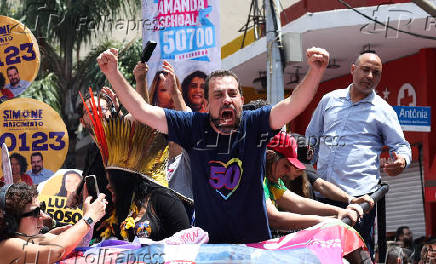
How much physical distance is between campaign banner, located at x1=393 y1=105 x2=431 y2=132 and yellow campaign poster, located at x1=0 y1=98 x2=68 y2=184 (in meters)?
6.47

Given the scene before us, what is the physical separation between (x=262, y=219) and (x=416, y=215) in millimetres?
13629

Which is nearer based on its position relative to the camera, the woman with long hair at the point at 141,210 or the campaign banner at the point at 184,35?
the woman with long hair at the point at 141,210

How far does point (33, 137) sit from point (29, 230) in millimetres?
6311

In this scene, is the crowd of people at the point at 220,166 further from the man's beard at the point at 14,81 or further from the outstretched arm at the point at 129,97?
the man's beard at the point at 14,81

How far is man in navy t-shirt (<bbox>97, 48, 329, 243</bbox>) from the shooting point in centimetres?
436

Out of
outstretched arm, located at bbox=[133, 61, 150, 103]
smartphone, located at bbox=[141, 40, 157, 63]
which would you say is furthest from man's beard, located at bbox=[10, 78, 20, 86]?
smartphone, located at bbox=[141, 40, 157, 63]

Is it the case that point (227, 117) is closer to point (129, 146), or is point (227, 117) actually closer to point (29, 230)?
point (129, 146)

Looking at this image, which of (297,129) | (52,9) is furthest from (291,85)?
(52,9)

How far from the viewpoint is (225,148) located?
441cm

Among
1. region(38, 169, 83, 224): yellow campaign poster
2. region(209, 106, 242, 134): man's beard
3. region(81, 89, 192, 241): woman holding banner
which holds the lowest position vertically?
region(38, 169, 83, 224): yellow campaign poster

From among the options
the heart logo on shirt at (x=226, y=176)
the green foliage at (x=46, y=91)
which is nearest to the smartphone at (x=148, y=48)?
the heart logo on shirt at (x=226, y=176)

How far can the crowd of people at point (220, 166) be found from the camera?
4363 mm

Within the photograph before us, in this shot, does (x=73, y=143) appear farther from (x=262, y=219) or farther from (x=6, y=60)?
(x=262, y=219)

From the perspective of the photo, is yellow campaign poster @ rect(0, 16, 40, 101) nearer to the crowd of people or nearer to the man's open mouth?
the crowd of people
